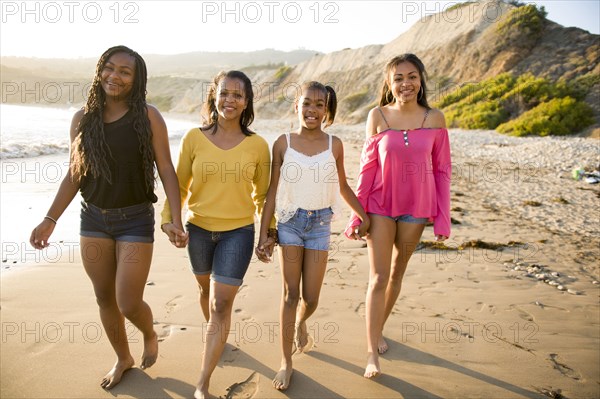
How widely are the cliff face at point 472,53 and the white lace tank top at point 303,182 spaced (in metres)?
18.9

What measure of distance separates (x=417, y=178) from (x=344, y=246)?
268 cm

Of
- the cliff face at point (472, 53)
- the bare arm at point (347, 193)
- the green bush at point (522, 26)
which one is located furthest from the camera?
the green bush at point (522, 26)

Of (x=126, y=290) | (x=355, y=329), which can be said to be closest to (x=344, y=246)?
(x=355, y=329)

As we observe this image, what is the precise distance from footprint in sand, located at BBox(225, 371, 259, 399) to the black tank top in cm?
132

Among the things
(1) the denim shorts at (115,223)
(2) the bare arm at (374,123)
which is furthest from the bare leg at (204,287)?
(2) the bare arm at (374,123)

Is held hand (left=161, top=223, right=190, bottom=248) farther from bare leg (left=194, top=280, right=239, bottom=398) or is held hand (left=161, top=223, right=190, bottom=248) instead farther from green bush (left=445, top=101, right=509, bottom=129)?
green bush (left=445, top=101, right=509, bottom=129)

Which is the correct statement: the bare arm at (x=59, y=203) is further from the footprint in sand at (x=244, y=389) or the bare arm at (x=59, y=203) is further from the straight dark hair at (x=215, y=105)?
the footprint in sand at (x=244, y=389)

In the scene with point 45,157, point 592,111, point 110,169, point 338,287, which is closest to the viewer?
point 110,169

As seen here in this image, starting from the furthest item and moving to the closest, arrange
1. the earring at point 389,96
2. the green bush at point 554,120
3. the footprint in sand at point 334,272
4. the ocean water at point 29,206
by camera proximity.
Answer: the green bush at point 554,120
the ocean water at point 29,206
the footprint in sand at point 334,272
the earring at point 389,96

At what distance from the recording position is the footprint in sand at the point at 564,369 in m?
3.13

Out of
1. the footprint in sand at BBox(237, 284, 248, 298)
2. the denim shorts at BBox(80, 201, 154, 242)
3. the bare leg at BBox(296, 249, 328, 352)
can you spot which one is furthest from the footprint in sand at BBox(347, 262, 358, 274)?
the denim shorts at BBox(80, 201, 154, 242)

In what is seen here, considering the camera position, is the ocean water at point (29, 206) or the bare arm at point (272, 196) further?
the ocean water at point (29, 206)

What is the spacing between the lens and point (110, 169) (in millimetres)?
2723

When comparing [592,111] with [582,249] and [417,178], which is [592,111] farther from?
[417,178]
